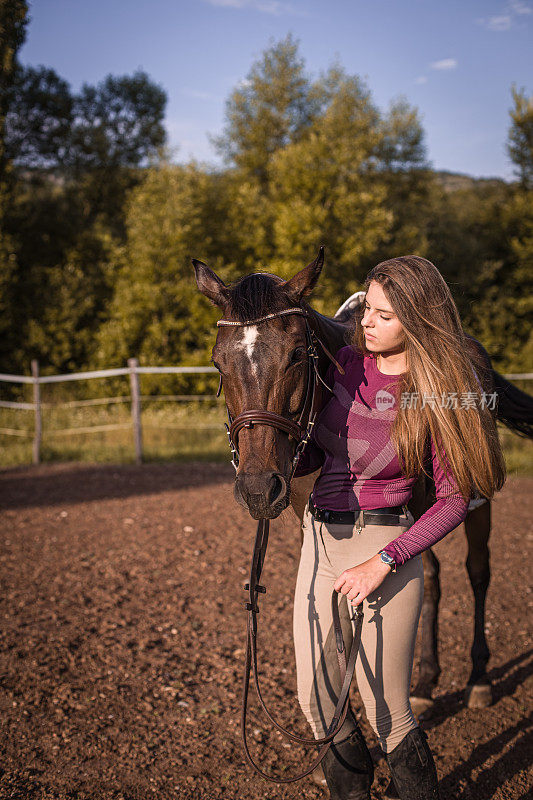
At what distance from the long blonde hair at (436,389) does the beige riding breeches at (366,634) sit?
0.24 metres

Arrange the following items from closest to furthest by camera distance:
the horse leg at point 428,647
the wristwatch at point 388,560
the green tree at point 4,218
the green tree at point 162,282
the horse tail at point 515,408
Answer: the wristwatch at point 388,560
the horse tail at point 515,408
the horse leg at point 428,647
the green tree at point 4,218
the green tree at point 162,282

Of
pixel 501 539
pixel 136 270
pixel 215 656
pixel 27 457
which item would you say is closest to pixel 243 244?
pixel 136 270

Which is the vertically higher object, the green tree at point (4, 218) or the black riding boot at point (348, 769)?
the green tree at point (4, 218)

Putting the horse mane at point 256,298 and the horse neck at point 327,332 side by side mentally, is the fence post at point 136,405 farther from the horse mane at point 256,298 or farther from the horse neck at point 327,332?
the horse mane at point 256,298

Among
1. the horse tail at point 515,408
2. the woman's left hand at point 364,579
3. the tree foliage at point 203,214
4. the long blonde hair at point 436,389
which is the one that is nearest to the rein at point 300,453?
the woman's left hand at point 364,579

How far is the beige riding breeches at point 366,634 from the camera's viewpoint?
1.62 m

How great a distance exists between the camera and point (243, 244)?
19.4 m

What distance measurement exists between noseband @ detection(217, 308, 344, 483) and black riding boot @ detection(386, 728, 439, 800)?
809 millimetres

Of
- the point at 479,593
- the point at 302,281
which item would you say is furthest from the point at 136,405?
the point at 302,281

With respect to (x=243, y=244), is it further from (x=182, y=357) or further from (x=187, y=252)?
(x=182, y=357)

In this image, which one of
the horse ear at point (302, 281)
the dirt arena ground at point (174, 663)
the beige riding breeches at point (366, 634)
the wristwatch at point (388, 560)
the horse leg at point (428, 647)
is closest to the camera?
the wristwatch at point (388, 560)

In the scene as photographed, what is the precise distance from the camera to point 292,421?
5.48ft

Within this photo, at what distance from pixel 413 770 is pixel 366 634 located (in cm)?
37

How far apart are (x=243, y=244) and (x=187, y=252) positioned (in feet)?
7.41
